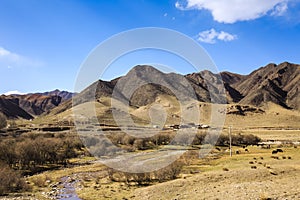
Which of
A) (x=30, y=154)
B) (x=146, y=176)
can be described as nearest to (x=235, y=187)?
(x=146, y=176)

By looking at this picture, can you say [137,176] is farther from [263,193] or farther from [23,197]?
[263,193]

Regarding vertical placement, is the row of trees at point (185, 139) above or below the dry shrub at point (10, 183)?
above

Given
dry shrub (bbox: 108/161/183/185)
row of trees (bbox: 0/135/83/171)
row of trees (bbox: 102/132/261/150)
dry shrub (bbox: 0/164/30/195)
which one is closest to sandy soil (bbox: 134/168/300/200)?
dry shrub (bbox: 108/161/183/185)

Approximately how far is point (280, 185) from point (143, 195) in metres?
14.5

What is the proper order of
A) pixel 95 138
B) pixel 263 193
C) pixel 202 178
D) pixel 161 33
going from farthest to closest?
1. pixel 95 138
2. pixel 161 33
3. pixel 202 178
4. pixel 263 193

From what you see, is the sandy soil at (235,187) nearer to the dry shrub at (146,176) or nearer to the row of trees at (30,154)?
the dry shrub at (146,176)

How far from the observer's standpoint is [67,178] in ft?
173

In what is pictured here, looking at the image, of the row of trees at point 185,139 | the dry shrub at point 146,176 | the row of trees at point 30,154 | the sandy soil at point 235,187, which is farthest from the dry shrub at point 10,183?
the row of trees at point 185,139

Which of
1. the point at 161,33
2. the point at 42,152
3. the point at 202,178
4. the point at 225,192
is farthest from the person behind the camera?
the point at 42,152

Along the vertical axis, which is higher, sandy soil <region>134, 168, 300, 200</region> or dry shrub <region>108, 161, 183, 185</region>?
sandy soil <region>134, 168, 300, 200</region>

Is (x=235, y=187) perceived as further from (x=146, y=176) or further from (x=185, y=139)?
(x=185, y=139)

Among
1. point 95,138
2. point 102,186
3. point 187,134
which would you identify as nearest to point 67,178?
point 102,186

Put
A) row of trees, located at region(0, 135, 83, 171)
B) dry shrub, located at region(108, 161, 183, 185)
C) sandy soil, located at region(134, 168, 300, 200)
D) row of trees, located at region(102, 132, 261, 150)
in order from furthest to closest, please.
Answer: row of trees, located at region(102, 132, 261, 150) → row of trees, located at region(0, 135, 83, 171) → dry shrub, located at region(108, 161, 183, 185) → sandy soil, located at region(134, 168, 300, 200)

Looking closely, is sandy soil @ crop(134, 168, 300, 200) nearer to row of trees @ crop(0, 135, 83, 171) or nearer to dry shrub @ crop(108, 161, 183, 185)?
dry shrub @ crop(108, 161, 183, 185)
